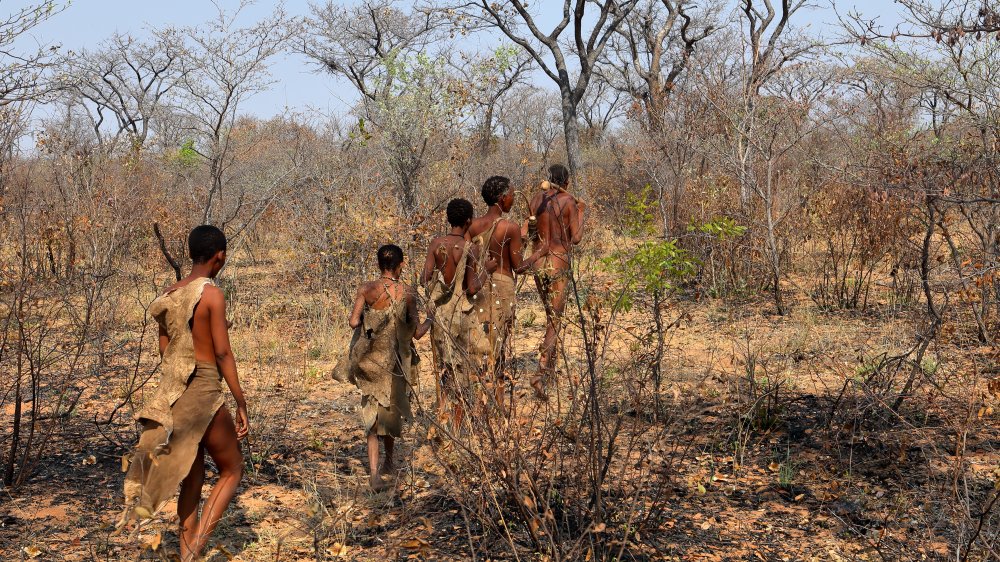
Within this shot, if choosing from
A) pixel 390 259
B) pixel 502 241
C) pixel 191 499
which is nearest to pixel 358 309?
pixel 390 259

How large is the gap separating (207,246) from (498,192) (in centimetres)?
195

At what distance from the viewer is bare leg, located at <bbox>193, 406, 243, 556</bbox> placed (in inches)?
125

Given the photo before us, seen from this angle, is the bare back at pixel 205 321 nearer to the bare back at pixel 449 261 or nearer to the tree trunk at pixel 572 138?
the bare back at pixel 449 261

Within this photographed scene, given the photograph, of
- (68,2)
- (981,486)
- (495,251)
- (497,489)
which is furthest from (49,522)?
(981,486)

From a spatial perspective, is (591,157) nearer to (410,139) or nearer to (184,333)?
(410,139)

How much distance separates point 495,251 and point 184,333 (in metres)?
2.07

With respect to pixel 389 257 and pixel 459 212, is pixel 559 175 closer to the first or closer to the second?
pixel 459 212

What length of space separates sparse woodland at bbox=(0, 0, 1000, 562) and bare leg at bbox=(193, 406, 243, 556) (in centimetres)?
29

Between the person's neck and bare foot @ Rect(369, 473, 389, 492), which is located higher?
the person's neck

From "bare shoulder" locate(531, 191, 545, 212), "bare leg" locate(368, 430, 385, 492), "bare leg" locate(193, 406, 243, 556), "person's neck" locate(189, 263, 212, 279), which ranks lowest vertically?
"bare leg" locate(368, 430, 385, 492)

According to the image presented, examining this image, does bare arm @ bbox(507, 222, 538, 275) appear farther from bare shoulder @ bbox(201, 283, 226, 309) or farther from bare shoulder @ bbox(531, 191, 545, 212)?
bare shoulder @ bbox(201, 283, 226, 309)

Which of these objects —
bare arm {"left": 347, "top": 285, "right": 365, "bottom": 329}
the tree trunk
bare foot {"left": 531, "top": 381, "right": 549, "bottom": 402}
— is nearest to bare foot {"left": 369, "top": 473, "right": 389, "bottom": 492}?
bare arm {"left": 347, "top": 285, "right": 365, "bottom": 329}

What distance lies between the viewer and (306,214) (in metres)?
10.1

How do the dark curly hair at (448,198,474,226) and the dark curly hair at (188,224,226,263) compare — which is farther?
the dark curly hair at (448,198,474,226)
